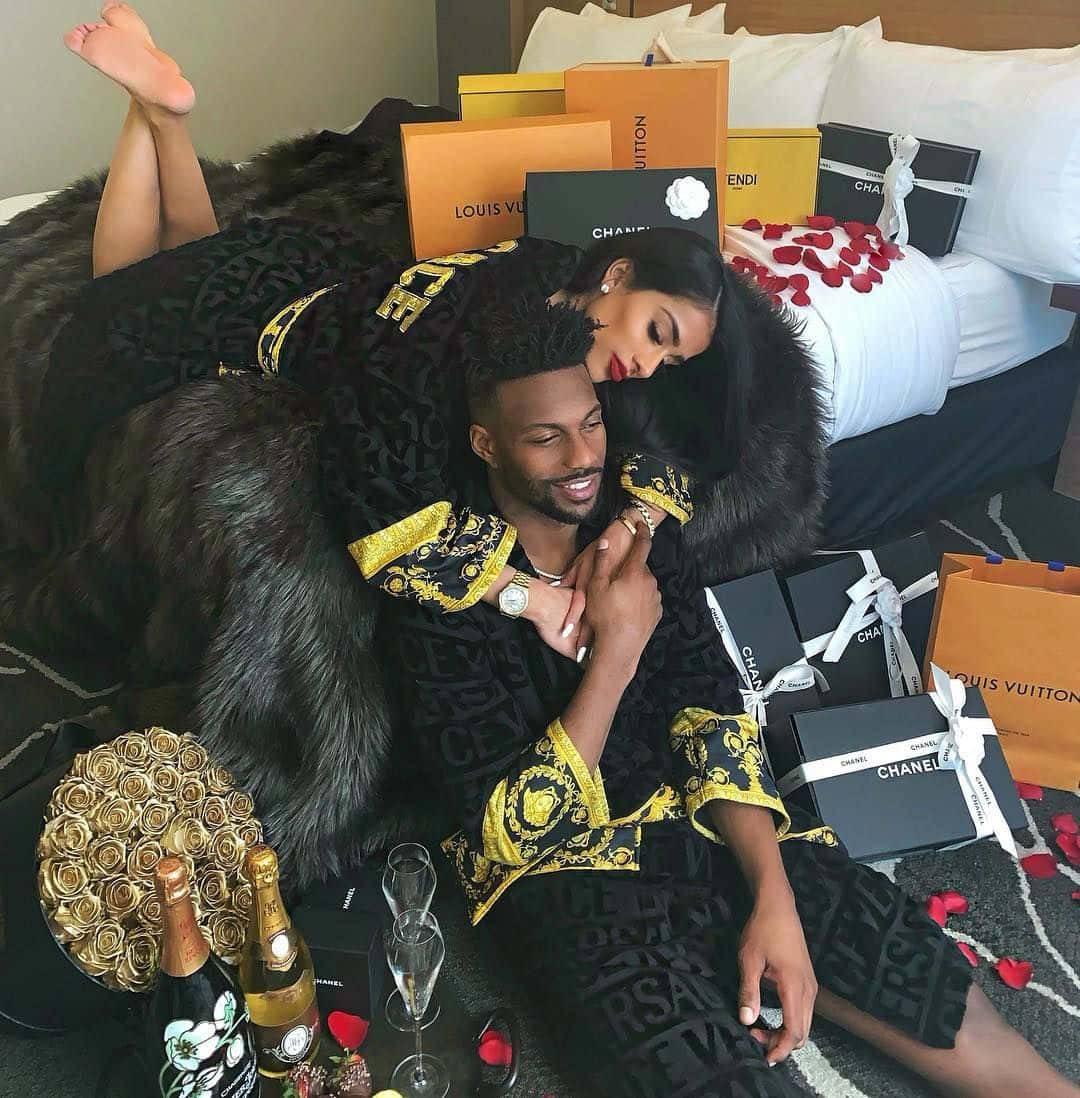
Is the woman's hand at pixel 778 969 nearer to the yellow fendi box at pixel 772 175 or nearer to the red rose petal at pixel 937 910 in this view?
the red rose petal at pixel 937 910

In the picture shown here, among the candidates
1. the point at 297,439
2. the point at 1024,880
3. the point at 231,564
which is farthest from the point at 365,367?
the point at 1024,880

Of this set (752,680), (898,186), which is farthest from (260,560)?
(898,186)

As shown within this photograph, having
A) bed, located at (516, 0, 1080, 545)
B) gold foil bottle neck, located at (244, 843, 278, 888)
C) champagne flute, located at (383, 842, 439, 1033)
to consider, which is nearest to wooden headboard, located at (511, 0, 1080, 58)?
bed, located at (516, 0, 1080, 545)

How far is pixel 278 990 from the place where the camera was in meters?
1.06

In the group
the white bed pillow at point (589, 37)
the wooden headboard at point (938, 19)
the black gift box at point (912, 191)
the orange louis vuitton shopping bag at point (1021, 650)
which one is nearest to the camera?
the orange louis vuitton shopping bag at point (1021, 650)

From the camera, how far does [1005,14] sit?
7.16 feet

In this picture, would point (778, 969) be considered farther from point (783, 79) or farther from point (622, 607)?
point (783, 79)

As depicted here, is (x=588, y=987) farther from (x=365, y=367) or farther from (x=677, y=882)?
(x=365, y=367)

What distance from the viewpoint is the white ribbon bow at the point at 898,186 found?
199 centimetres

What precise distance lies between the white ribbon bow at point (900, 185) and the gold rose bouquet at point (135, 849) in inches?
64.7

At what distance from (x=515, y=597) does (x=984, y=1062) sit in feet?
2.27

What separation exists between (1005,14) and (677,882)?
2.02 meters

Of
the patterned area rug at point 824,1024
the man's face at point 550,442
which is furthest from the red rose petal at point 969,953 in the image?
the man's face at point 550,442

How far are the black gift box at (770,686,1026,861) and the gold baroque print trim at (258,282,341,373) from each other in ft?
2.77
